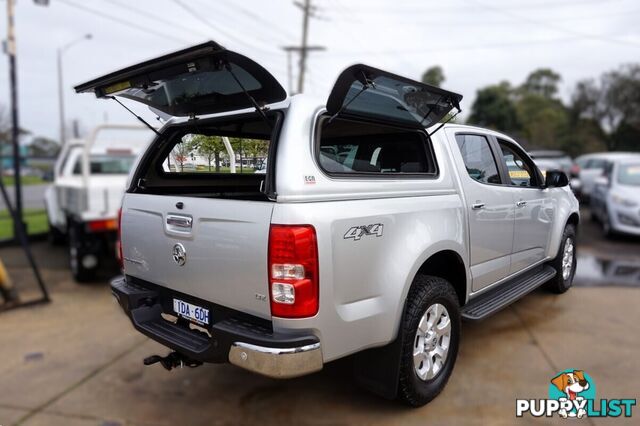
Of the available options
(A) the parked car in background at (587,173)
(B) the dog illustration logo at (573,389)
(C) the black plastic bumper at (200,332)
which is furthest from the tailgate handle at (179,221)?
(A) the parked car in background at (587,173)

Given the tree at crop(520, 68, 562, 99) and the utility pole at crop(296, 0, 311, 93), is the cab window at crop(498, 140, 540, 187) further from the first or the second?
the tree at crop(520, 68, 562, 99)

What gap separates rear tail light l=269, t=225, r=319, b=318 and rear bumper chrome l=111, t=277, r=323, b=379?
0.14 meters

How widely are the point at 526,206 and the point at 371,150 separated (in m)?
Answer: 1.86

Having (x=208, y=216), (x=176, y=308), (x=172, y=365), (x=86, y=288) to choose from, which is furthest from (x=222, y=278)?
(x=86, y=288)

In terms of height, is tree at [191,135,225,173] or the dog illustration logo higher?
tree at [191,135,225,173]

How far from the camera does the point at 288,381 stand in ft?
11.4

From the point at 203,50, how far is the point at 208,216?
87 cm

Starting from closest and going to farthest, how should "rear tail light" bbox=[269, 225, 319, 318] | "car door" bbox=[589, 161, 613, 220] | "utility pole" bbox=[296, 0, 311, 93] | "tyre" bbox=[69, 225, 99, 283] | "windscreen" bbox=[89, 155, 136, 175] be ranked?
"rear tail light" bbox=[269, 225, 319, 318] < "tyre" bbox=[69, 225, 99, 283] < "windscreen" bbox=[89, 155, 136, 175] < "car door" bbox=[589, 161, 613, 220] < "utility pole" bbox=[296, 0, 311, 93]

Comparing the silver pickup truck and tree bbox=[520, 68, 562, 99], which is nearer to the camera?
the silver pickup truck

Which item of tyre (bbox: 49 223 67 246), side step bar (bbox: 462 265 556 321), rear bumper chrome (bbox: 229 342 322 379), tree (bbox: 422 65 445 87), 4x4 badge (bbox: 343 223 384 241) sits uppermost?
tree (bbox: 422 65 445 87)

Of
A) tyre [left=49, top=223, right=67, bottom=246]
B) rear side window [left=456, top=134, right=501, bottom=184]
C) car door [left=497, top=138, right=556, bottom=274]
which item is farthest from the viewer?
tyre [left=49, top=223, right=67, bottom=246]

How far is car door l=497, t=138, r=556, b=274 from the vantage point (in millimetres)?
4023

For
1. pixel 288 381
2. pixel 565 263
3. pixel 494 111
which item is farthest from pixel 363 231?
pixel 494 111

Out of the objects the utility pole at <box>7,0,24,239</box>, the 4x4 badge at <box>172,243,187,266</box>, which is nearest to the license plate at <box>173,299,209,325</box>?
the 4x4 badge at <box>172,243,187,266</box>
